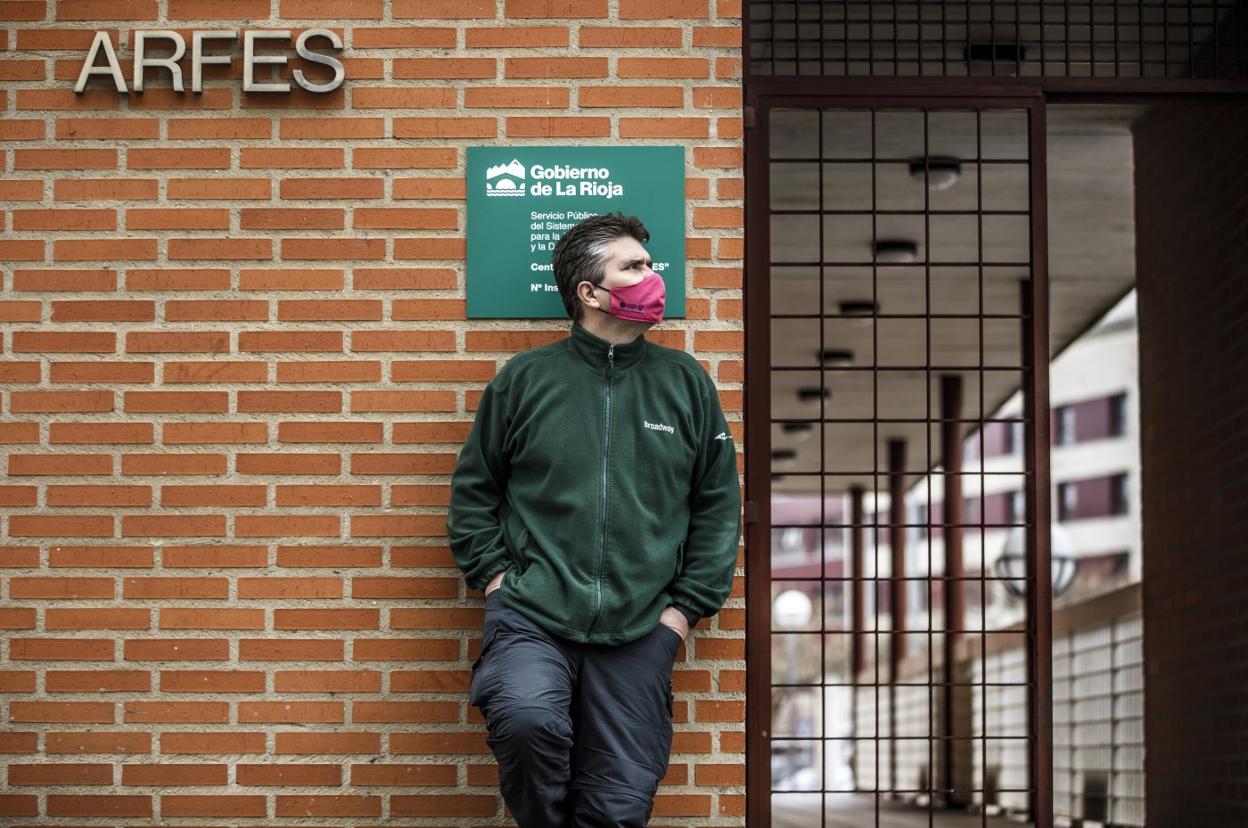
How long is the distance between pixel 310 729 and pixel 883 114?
4.97m

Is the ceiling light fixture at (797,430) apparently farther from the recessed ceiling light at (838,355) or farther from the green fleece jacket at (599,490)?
the green fleece jacket at (599,490)

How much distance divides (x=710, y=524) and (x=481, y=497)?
65 centimetres

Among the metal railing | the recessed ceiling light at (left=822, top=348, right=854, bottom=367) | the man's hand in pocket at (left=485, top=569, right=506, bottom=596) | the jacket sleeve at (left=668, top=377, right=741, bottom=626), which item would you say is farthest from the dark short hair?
the recessed ceiling light at (left=822, top=348, right=854, bottom=367)

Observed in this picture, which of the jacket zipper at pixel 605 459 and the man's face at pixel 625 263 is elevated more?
the man's face at pixel 625 263

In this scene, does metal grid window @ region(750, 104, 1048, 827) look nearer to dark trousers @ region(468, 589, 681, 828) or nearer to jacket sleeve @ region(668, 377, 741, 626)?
jacket sleeve @ region(668, 377, 741, 626)

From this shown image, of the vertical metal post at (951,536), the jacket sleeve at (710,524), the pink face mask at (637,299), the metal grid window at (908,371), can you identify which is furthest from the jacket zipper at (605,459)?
the vertical metal post at (951,536)

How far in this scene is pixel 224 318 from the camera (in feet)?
15.9

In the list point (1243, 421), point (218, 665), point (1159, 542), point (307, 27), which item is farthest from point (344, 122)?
point (1159, 542)

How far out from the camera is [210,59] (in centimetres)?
492

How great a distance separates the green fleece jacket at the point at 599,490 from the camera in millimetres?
4266

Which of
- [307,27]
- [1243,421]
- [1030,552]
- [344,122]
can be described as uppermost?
[307,27]

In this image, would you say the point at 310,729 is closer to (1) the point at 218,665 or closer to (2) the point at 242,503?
(1) the point at 218,665

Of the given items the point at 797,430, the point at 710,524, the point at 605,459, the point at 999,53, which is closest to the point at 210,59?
the point at 605,459

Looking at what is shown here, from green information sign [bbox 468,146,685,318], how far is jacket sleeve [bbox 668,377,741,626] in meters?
0.49
